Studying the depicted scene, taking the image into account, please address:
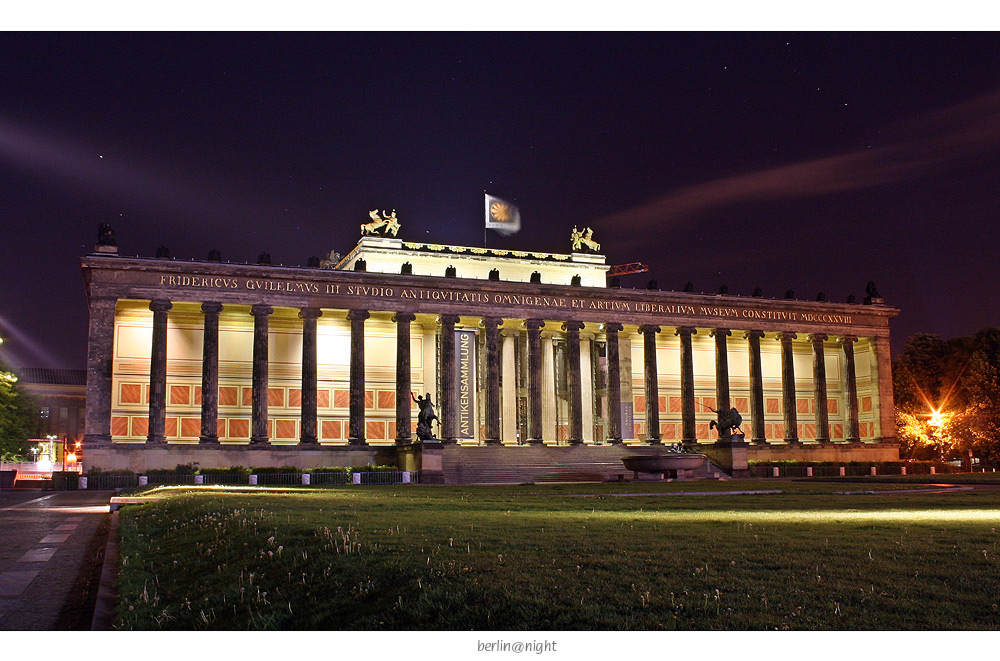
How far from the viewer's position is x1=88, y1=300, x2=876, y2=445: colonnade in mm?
66188

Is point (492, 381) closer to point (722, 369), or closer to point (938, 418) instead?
point (722, 369)

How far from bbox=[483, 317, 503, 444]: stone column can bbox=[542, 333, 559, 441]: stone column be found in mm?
7209

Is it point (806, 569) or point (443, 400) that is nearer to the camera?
point (806, 569)

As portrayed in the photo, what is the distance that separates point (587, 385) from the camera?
84812 millimetres

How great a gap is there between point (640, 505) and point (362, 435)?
44.2 meters

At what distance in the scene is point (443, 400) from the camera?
242 feet

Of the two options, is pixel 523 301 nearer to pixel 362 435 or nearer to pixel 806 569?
pixel 362 435

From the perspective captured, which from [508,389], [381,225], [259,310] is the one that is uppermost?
[381,225]

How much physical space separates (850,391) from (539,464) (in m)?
34.9

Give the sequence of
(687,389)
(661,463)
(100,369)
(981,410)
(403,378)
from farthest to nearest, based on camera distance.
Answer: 1. (981,410)
2. (687,389)
3. (403,378)
4. (100,369)
5. (661,463)

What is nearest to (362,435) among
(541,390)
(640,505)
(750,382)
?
(541,390)

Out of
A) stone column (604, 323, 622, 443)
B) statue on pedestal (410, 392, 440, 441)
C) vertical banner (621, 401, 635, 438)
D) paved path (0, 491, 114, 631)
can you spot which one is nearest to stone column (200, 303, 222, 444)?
statue on pedestal (410, 392, 440, 441)

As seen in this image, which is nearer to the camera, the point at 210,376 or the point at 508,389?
the point at 210,376

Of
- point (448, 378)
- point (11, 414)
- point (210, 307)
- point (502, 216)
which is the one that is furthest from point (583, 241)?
point (11, 414)
